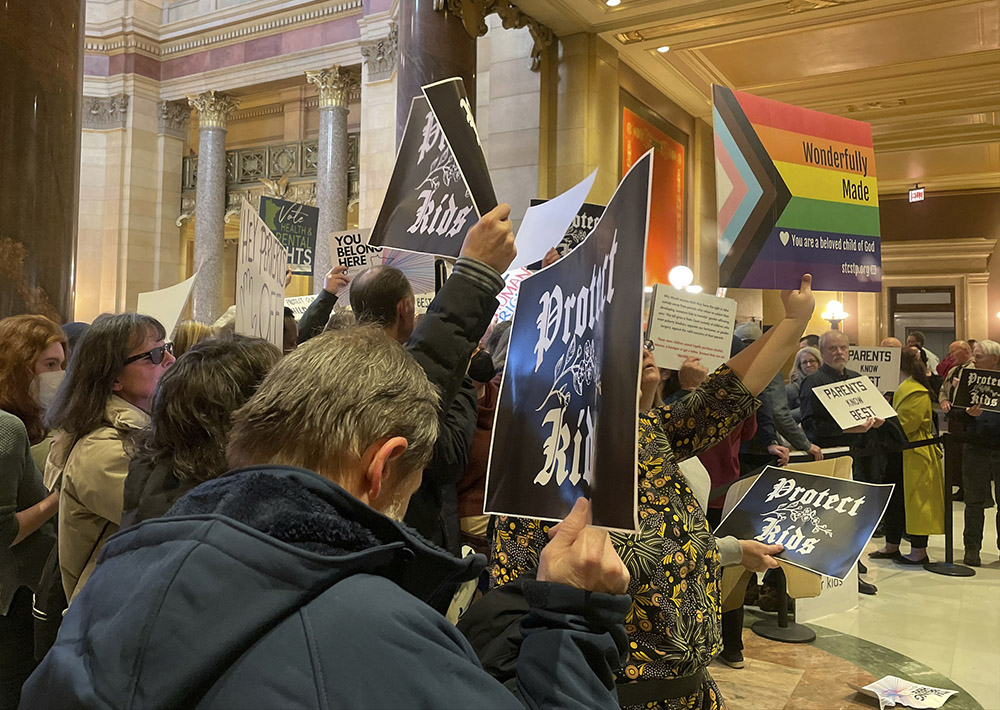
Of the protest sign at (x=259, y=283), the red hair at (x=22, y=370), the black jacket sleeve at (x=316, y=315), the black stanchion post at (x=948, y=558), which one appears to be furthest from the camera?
the black stanchion post at (x=948, y=558)

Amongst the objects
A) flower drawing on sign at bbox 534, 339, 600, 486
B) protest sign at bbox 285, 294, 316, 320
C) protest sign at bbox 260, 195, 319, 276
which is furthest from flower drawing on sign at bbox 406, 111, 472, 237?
protest sign at bbox 285, 294, 316, 320

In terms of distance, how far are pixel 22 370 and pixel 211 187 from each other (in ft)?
57.5

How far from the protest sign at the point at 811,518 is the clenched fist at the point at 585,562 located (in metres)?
1.42

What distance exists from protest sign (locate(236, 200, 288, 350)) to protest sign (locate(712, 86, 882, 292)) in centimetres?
163

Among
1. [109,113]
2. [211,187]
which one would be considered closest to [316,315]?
[211,187]

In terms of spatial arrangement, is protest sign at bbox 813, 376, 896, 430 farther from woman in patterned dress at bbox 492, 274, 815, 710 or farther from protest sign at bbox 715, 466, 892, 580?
woman in patterned dress at bbox 492, 274, 815, 710

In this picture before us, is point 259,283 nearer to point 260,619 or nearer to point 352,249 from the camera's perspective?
point 352,249

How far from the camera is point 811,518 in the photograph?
2.58 metres

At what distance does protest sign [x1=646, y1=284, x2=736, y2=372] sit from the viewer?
4180 mm

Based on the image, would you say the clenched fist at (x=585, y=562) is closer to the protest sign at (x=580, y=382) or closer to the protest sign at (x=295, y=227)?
the protest sign at (x=580, y=382)

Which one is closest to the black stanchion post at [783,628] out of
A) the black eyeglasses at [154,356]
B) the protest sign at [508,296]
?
the protest sign at [508,296]

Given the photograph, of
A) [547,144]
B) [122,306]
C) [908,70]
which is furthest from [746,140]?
[122,306]

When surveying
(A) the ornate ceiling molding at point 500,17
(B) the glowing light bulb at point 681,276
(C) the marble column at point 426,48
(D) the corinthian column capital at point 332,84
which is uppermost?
(D) the corinthian column capital at point 332,84

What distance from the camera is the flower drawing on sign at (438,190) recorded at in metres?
2.47
